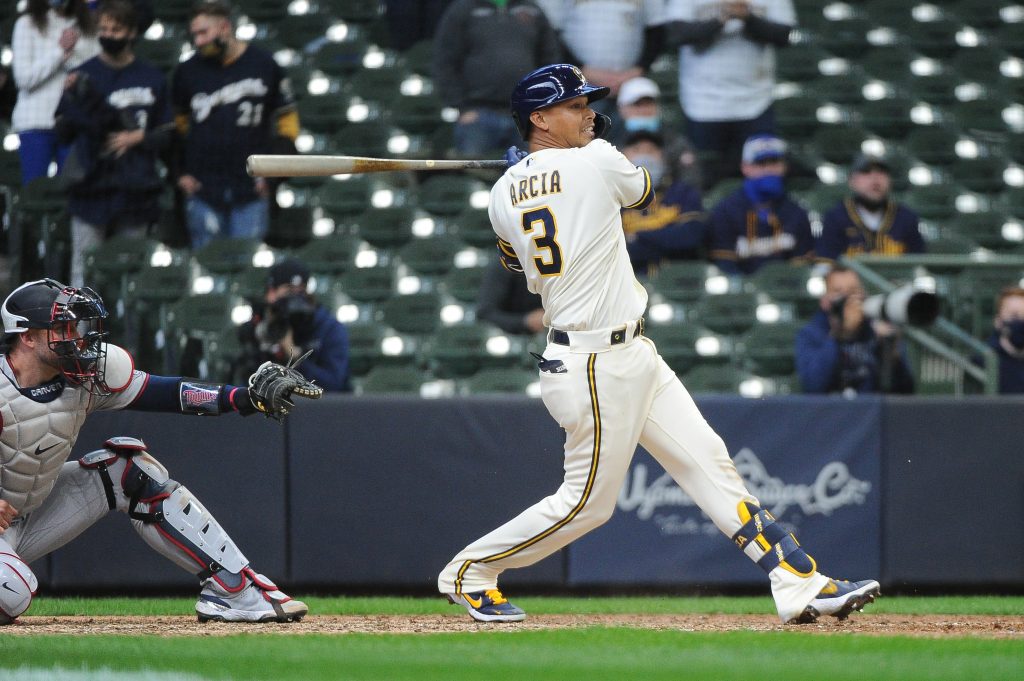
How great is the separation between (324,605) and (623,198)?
97.4 inches

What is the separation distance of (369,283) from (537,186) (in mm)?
4084

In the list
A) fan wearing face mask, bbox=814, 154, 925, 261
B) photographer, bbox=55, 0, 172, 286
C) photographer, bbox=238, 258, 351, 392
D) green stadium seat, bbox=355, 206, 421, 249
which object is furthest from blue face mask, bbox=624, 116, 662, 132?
photographer, bbox=55, 0, 172, 286

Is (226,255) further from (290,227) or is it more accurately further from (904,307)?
(904,307)

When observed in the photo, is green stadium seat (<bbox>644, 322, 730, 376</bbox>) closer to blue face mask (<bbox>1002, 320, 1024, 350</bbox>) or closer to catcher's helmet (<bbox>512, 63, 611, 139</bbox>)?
blue face mask (<bbox>1002, 320, 1024, 350</bbox>)

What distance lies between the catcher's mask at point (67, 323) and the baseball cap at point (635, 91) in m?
4.40

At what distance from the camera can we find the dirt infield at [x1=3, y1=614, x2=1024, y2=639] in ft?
A: 15.3

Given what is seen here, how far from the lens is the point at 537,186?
15.5 ft

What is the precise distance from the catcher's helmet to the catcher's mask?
5.35 ft

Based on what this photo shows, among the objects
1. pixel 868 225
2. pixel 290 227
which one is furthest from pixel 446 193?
pixel 868 225

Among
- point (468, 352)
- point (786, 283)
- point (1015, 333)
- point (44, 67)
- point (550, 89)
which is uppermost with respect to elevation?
point (44, 67)

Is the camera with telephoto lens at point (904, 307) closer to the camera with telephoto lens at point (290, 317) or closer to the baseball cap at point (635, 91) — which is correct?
the baseball cap at point (635, 91)

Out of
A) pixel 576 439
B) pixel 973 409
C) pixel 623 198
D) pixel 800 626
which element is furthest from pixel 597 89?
pixel 973 409

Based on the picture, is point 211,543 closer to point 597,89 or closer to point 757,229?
→ point 597,89

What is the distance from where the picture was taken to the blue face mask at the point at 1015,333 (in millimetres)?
7285
